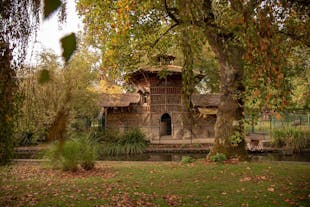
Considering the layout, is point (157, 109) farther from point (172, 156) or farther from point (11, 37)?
point (11, 37)

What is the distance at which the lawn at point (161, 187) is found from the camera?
221 inches

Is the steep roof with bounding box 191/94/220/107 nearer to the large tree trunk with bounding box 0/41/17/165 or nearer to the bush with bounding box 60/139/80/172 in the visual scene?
the bush with bounding box 60/139/80/172

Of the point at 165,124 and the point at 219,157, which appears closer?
the point at 219,157

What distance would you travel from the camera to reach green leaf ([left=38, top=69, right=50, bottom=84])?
110cm

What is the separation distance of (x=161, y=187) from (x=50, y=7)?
6148 millimetres

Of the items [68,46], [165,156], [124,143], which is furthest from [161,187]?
[124,143]

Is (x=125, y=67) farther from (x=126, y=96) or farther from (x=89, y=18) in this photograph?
(x=126, y=96)

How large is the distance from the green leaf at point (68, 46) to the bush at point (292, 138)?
62.0ft

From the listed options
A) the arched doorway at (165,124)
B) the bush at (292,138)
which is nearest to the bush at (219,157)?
the bush at (292,138)

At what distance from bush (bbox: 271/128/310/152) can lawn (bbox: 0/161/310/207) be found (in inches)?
380

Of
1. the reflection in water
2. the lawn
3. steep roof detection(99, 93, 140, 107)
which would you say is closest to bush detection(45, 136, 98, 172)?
the lawn

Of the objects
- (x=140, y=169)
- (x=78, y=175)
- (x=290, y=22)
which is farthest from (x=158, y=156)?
(x=290, y=22)

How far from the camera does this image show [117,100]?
25.0 meters

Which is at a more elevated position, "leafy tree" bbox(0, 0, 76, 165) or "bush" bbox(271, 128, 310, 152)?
"leafy tree" bbox(0, 0, 76, 165)
